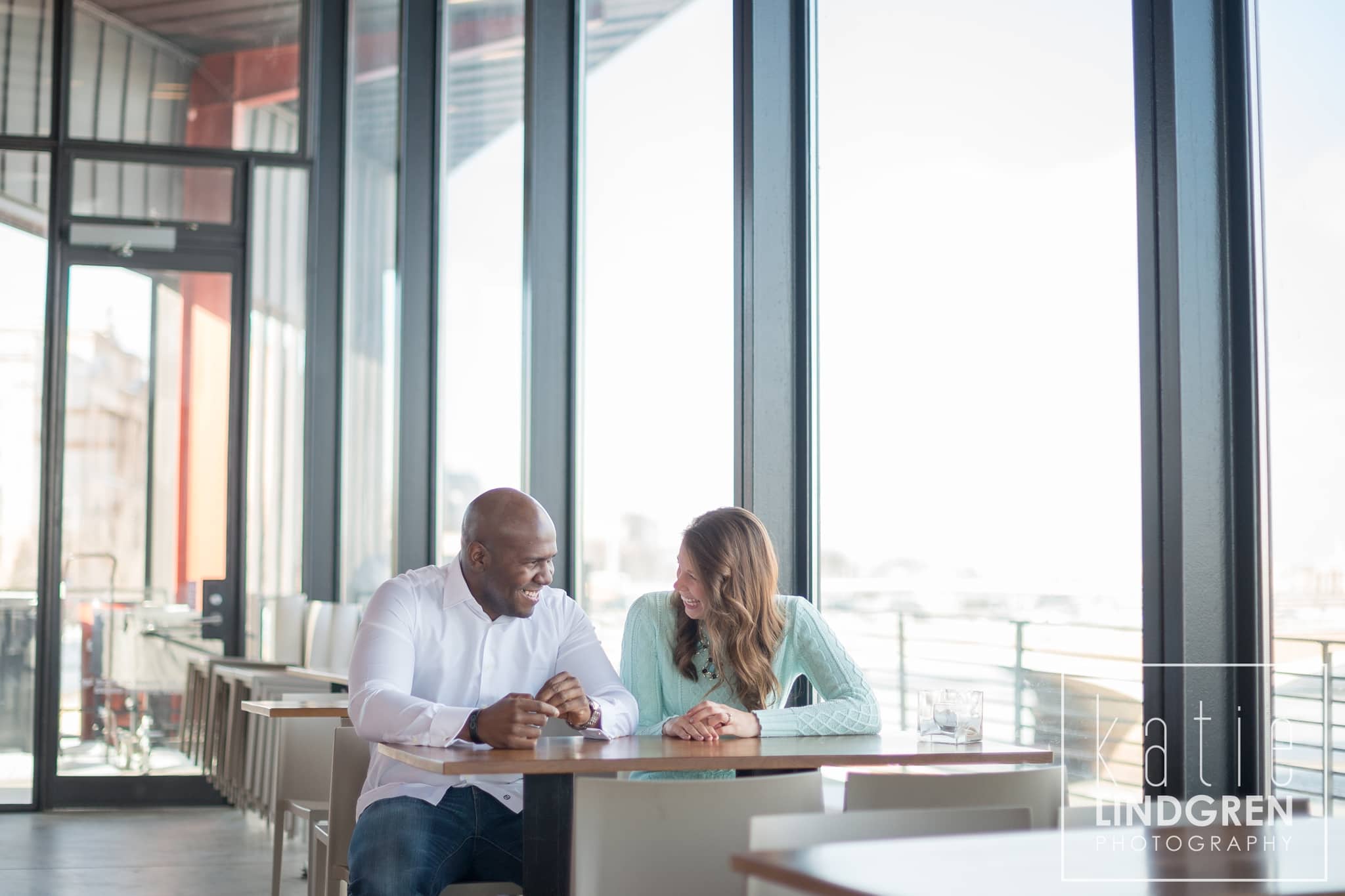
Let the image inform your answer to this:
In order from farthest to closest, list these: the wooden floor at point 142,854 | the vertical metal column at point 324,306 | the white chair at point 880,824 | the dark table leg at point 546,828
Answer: the vertical metal column at point 324,306
the wooden floor at point 142,854
the dark table leg at point 546,828
the white chair at point 880,824

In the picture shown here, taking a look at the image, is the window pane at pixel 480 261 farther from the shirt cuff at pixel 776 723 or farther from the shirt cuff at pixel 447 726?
the shirt cuff at pixel 447 726

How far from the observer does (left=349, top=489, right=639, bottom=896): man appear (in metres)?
2.78

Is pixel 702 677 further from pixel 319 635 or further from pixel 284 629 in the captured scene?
pixel 284 629

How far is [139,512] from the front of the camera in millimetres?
7438

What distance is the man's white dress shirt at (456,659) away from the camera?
2959mm

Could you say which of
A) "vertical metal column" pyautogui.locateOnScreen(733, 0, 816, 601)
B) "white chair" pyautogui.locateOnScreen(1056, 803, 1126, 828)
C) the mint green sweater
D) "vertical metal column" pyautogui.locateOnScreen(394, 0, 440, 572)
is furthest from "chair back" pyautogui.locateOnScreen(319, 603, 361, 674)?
"white chair" pyautogui.locateOnScreen(1056, 803, 1126, 828)

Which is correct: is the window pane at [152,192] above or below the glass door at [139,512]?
above

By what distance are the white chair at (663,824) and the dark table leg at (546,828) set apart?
187mm

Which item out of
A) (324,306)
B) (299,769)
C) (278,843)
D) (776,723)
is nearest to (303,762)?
(299,769)

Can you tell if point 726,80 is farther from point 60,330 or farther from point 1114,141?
point 60,330

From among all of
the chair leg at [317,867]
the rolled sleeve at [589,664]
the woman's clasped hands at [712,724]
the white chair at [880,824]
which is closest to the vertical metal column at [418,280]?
the chair leg at [317,867]

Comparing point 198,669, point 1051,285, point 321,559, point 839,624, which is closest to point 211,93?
point 321,559

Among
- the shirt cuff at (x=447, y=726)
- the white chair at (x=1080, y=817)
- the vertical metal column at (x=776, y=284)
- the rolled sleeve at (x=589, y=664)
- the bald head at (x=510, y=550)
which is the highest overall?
the vertical metal column at (x=776, y=284)

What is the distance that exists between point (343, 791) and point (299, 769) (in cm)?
129
